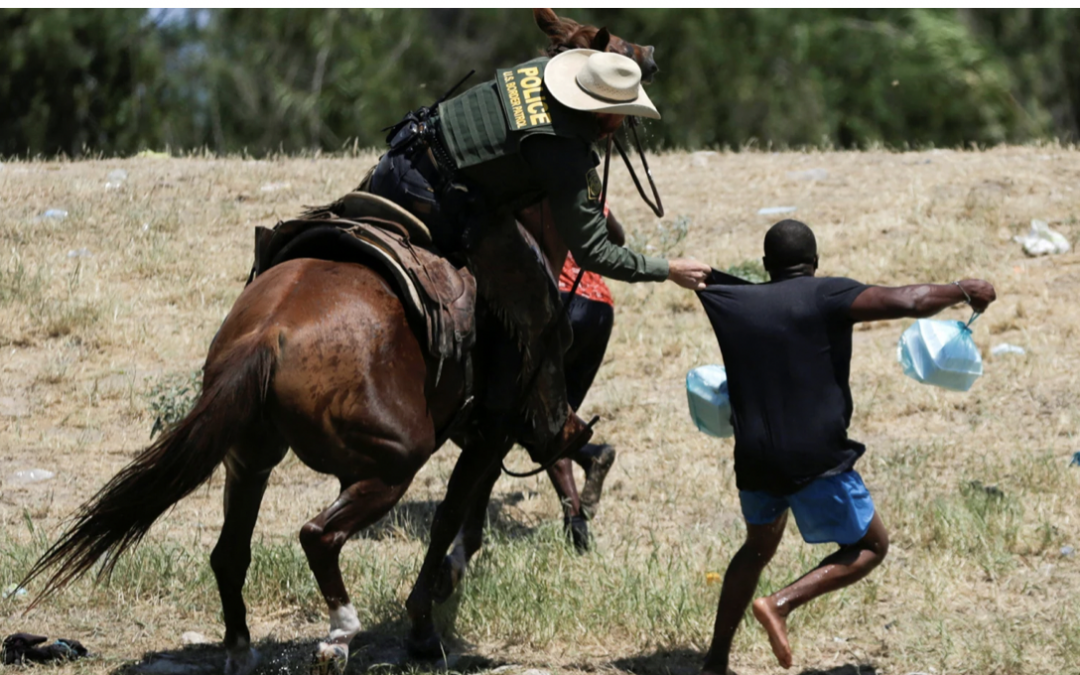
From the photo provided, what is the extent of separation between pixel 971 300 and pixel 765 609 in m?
1.24

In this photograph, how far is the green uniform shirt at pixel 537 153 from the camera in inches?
192

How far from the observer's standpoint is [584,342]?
254 inches

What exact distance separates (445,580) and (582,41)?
2.16m

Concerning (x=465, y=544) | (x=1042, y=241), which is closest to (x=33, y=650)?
(x=465, y=544)

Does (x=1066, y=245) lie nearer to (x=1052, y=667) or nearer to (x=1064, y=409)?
(x=1064, y=409)

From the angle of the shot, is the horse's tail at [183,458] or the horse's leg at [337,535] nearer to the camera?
the horse's tail at [183,458]

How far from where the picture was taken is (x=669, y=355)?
8.89 metres

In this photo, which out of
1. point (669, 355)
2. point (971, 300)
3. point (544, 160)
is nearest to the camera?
point (971, 300)

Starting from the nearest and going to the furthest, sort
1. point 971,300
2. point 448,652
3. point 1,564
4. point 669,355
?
point 971,300 < point 448,652 < point 1,564 < point 669,355

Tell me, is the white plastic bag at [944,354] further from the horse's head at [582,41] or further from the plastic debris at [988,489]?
the plastic debris at [988,489]

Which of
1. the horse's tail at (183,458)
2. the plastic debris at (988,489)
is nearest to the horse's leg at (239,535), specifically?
the horse's tail at (183,458)

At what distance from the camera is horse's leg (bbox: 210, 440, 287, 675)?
186 inches

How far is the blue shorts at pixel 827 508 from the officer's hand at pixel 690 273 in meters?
0.80

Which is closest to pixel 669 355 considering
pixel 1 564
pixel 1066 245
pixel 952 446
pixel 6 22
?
pixel 952 446
